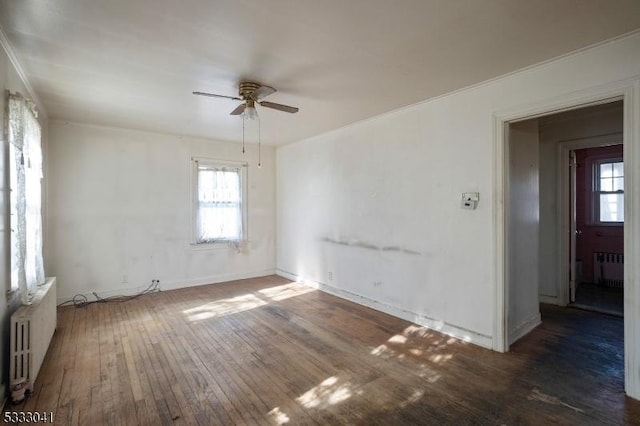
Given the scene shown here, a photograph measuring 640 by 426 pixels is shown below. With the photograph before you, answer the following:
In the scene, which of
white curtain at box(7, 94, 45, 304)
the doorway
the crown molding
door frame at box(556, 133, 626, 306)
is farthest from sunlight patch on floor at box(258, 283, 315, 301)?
the doorway

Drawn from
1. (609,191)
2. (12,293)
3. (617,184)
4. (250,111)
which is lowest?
(12,293)

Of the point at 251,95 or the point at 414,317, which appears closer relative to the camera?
the point at 251,95

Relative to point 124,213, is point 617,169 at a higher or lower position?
higher

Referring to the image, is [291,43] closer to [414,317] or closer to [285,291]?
[414,317]

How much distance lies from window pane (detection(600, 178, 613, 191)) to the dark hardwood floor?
2658 millimetres

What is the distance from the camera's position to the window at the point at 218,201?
545 cm

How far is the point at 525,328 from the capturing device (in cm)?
339

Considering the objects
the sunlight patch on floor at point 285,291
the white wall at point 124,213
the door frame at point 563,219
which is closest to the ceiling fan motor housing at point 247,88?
the white wall at point 124,213

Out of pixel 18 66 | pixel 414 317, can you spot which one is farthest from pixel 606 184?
pixel 18 66

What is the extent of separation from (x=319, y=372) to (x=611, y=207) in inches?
227

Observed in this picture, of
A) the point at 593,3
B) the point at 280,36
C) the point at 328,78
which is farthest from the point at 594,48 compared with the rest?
the point at 280,36

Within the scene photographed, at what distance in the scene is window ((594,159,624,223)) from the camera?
521 centimetres

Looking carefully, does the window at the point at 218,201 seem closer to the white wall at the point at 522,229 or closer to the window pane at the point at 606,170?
the white wall at the point at 522,229

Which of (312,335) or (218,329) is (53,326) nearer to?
(218,329)
